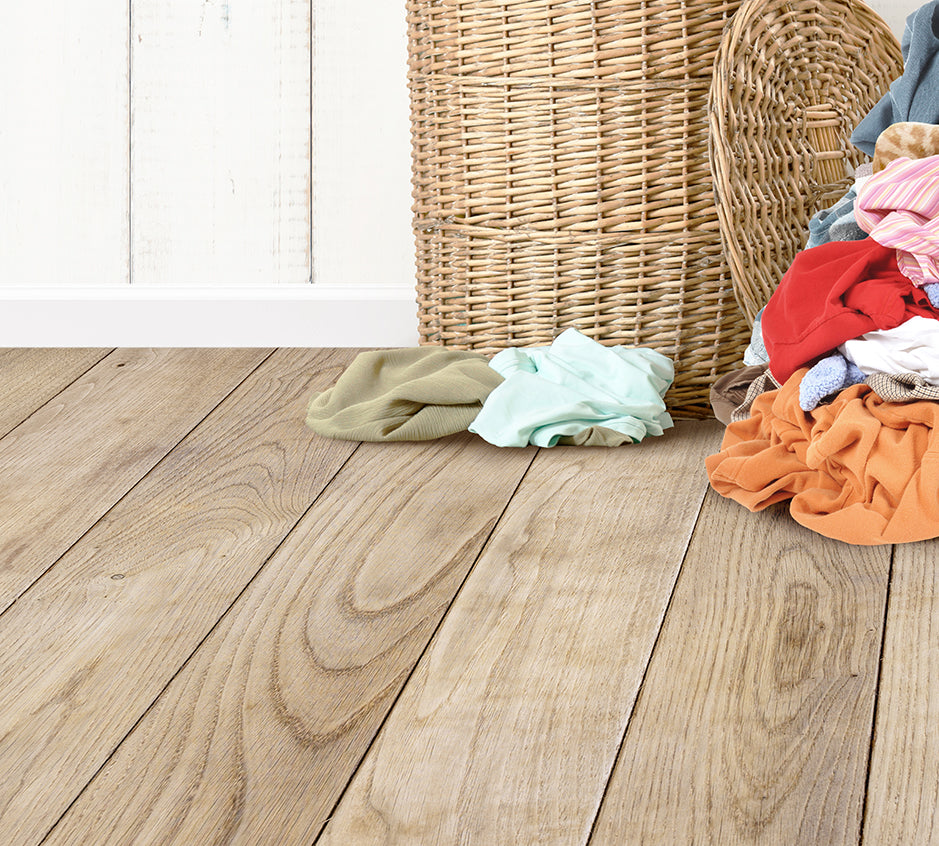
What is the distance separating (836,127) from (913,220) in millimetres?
416

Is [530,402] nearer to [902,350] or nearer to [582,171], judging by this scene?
[582,171]

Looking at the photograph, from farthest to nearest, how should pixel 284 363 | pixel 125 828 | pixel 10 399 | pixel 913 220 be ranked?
pixel 284 363
pixel 10 399
pixel 913 220
pixel 125 828

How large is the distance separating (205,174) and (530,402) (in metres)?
0.76

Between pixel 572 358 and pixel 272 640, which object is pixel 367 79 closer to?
pixel 572 358

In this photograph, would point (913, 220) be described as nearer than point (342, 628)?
No

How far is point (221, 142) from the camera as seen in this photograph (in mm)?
1703

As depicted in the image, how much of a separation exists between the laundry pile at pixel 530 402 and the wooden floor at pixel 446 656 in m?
0.03

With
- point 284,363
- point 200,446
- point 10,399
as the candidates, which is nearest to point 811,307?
point 200,446

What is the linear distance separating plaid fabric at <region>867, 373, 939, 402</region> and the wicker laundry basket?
0.27 metres

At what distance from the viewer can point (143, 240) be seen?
1739 mm

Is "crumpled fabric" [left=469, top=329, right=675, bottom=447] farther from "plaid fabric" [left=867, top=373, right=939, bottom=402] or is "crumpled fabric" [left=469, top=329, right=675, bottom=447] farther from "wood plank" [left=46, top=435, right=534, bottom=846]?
"plaid fabric" [left=867, top=373, right=939, bottom=402]

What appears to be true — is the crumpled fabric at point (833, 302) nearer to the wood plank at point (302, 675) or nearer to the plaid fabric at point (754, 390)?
the plaid fabric at point (754, 390)

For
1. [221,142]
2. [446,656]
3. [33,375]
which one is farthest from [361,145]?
[446,656]

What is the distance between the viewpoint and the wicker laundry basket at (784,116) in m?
1.22
